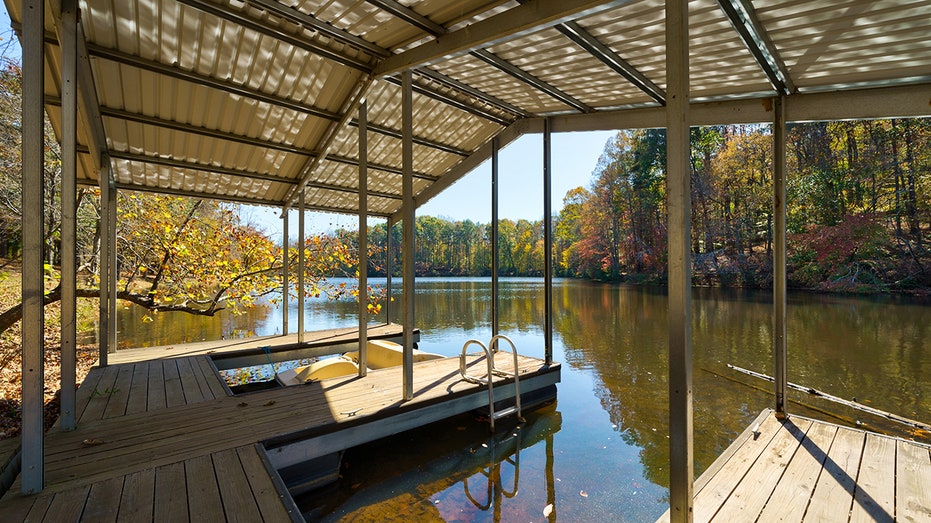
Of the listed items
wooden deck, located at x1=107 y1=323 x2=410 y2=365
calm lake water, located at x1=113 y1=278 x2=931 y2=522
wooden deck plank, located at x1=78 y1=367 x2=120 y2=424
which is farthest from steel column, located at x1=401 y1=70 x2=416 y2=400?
wooden deck, located at x1=107 y1=323 x2=410 y2=365

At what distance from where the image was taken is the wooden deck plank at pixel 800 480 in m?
2.22

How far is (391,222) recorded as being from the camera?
8914 millimetres

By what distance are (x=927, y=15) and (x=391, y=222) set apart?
7.83 m

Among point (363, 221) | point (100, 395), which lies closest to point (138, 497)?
point (100, 395)

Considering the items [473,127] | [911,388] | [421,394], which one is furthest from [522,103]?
[911,388]

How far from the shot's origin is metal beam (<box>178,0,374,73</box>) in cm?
277

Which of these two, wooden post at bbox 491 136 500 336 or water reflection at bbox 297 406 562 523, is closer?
water reflection at bbox 297 406 562 523

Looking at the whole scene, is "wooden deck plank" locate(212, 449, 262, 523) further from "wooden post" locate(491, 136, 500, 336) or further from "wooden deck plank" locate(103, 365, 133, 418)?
"wooden post" locate(491, 136, 500, 336)

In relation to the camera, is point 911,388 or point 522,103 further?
point 911,388

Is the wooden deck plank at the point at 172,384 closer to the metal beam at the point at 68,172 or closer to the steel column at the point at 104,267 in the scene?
the steel column at the point at 104,267

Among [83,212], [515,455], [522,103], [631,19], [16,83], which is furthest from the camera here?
[83,212]

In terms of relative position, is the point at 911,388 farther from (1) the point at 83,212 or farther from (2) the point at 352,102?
(1) the point at 83,212

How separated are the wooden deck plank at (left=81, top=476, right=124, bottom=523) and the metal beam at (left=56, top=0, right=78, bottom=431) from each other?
81 cm

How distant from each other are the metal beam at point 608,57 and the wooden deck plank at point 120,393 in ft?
14.6
